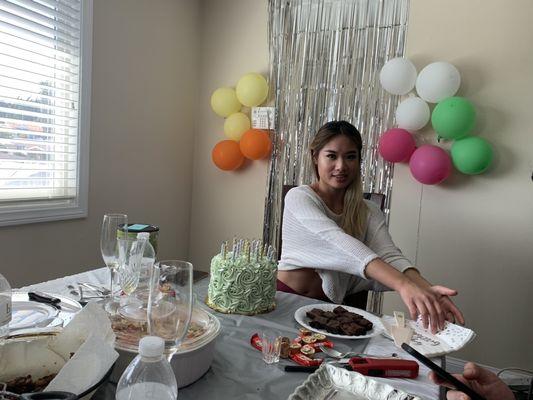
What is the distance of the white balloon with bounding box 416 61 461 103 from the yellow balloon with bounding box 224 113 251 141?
124 cm

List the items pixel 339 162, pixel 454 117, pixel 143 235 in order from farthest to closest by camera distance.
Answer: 1. pixel 454 117
2. pixel 339 162
3. pixel 143 235

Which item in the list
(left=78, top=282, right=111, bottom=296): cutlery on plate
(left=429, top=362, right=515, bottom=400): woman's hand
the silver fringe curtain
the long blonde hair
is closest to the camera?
(left=429, top=362, right=515, bottom=400): woman's hand

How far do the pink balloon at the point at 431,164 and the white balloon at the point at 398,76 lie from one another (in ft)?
1.28

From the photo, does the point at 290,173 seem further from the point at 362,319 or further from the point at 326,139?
the point at 362,319

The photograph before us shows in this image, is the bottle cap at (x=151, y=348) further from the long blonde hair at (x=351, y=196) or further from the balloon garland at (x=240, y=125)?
the balloon garland at (x=240, y=125)

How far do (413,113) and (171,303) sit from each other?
2.16 m

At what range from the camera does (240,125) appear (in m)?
2.98

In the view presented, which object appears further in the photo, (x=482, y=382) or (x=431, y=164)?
(x=431, y=164)

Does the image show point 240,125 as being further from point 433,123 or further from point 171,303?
point 171,303

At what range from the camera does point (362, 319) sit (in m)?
1.10

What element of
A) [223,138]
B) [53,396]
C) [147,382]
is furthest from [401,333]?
[223,138]

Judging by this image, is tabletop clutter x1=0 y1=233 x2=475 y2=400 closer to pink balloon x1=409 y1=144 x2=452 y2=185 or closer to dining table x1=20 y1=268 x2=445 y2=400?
dining table x1=20 y1=268 x2=445 y2=400

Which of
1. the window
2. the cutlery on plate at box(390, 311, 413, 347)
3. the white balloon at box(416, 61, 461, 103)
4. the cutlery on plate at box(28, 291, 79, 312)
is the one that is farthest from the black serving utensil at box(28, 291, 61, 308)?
the white balloon at box(416, 61, 461, 103)

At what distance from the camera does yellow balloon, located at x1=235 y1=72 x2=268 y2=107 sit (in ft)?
9.44
